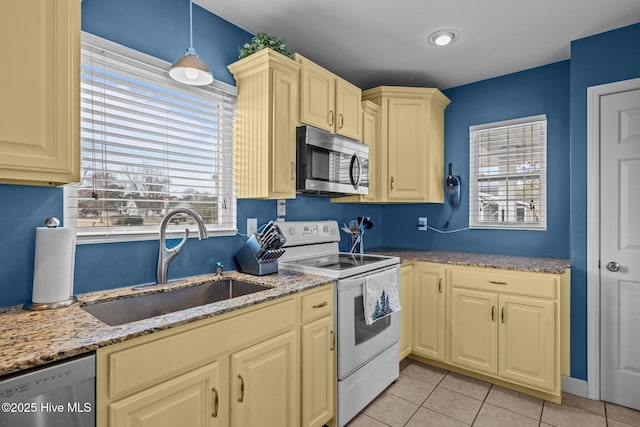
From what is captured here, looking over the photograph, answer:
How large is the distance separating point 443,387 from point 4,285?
2632mm

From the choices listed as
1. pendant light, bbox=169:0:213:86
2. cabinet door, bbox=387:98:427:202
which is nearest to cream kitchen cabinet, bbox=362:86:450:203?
cabinet door, bbox=387:98:427:202

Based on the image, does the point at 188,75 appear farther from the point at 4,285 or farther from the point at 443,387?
the point at 443,387

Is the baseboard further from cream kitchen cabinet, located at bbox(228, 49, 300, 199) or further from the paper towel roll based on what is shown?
the paper towel roll

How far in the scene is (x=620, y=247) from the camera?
227 centimetres

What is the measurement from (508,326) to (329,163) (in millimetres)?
1720

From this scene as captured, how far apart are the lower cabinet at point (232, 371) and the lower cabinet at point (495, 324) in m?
1.13

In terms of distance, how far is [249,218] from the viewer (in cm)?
232

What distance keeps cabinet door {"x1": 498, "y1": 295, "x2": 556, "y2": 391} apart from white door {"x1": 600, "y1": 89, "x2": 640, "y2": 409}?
0.41m

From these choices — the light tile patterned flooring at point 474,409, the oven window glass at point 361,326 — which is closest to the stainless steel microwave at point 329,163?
the oven window glass at point 361,326

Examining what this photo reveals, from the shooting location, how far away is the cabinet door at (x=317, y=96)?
7.36ft

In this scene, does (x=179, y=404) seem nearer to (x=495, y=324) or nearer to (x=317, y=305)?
(x=317, y=305)

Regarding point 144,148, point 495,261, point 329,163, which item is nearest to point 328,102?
point 329,163

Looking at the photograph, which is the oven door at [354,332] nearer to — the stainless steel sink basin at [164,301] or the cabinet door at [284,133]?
the stainless steel sink basin at [164,301]

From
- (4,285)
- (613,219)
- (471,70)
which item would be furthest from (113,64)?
(613,219)
